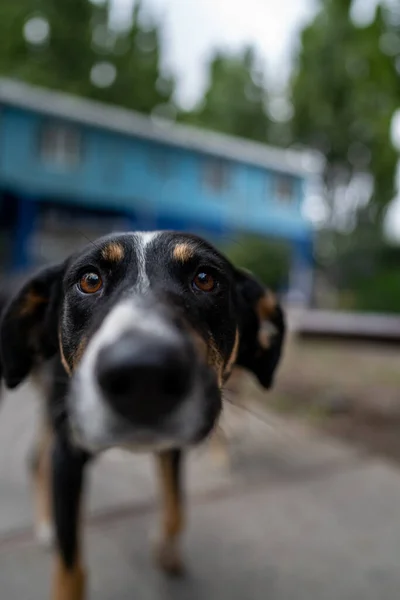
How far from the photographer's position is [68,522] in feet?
6.54

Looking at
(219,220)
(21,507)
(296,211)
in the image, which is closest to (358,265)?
(296,211)

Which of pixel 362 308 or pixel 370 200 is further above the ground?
pixel 370 200

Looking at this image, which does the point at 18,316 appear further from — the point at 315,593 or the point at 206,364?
the point at 315,593

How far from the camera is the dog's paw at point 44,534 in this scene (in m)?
2.68

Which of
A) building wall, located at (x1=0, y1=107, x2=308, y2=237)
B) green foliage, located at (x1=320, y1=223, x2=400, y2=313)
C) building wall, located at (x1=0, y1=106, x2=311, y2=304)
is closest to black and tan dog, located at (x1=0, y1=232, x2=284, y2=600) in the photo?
building wall, located at (x1=0, y1=106, x2=311, y2=304)

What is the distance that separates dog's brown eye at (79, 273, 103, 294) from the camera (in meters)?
1.63

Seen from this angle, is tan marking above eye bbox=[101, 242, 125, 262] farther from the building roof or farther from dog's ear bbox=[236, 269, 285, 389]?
the building roof

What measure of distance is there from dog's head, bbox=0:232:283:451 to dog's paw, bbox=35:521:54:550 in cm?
107

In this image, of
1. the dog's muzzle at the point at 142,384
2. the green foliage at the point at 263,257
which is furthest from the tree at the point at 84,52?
the dog's muzzle at the point at 142,384

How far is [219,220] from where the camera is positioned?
808 inches

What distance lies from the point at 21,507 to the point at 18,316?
67.4 inches

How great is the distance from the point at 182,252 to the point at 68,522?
1.18 metres

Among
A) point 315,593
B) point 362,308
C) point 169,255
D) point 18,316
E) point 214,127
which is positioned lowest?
point 362,308

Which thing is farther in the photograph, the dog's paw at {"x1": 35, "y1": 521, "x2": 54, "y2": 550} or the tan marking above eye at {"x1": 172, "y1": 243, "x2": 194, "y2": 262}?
the dog's paw at {"x1": 35, "y1": 521, "x2": 54, "y2": 550}
